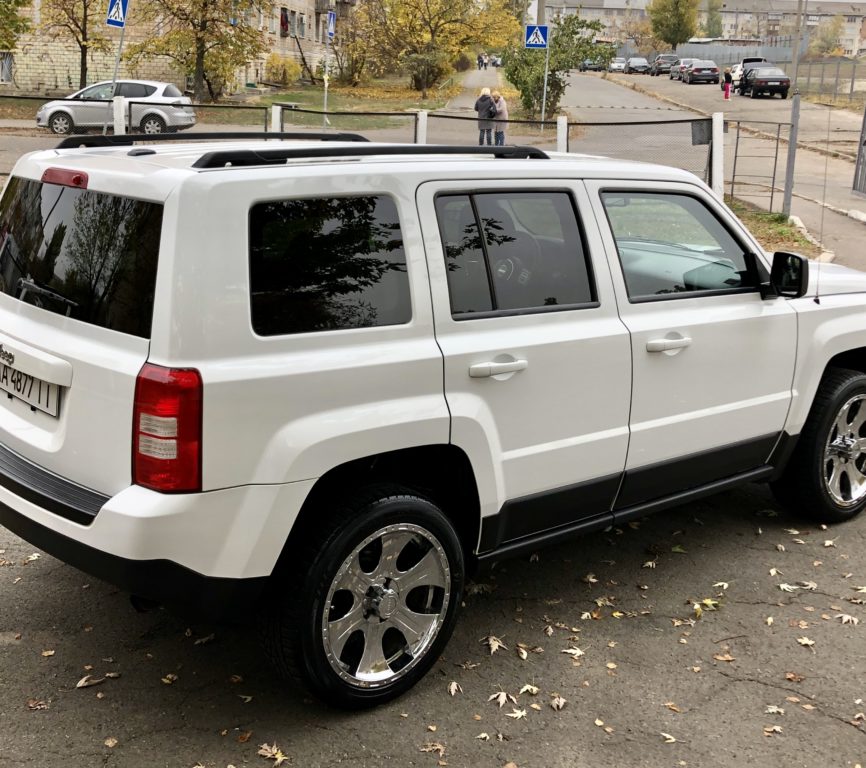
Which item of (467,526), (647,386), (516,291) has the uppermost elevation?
(516,291)

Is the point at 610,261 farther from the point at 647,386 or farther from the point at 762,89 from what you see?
the point at 762,89

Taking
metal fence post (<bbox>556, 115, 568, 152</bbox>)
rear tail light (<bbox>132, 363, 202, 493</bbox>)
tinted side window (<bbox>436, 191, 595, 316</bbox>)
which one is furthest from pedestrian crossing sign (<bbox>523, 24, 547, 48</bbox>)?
rear tail light (<bbox>132, 363, 202, 493</bbox>)

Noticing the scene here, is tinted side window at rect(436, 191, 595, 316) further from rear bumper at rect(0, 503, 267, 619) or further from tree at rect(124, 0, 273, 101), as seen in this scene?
tree at rect(124, 0, 273, 101)

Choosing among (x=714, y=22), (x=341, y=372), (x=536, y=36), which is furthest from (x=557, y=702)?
(x=714, y=22)

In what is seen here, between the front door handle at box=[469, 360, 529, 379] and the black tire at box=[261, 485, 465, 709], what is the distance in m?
0.48

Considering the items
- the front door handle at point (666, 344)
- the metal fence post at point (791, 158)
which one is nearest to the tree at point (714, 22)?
the metal fence post at point (791, 158)

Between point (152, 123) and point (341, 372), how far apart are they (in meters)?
20.2

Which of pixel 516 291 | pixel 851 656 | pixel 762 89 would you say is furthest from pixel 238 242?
pixel 762 89

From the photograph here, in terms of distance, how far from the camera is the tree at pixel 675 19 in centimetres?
10575

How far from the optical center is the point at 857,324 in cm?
512

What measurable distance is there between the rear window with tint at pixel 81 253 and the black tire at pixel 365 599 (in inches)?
35.6

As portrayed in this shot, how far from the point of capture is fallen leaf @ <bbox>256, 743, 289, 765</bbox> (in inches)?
130

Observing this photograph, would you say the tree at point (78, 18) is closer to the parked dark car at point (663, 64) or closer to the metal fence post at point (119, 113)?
the metal fence post at point (119, 113)

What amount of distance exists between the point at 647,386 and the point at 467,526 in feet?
3.24
